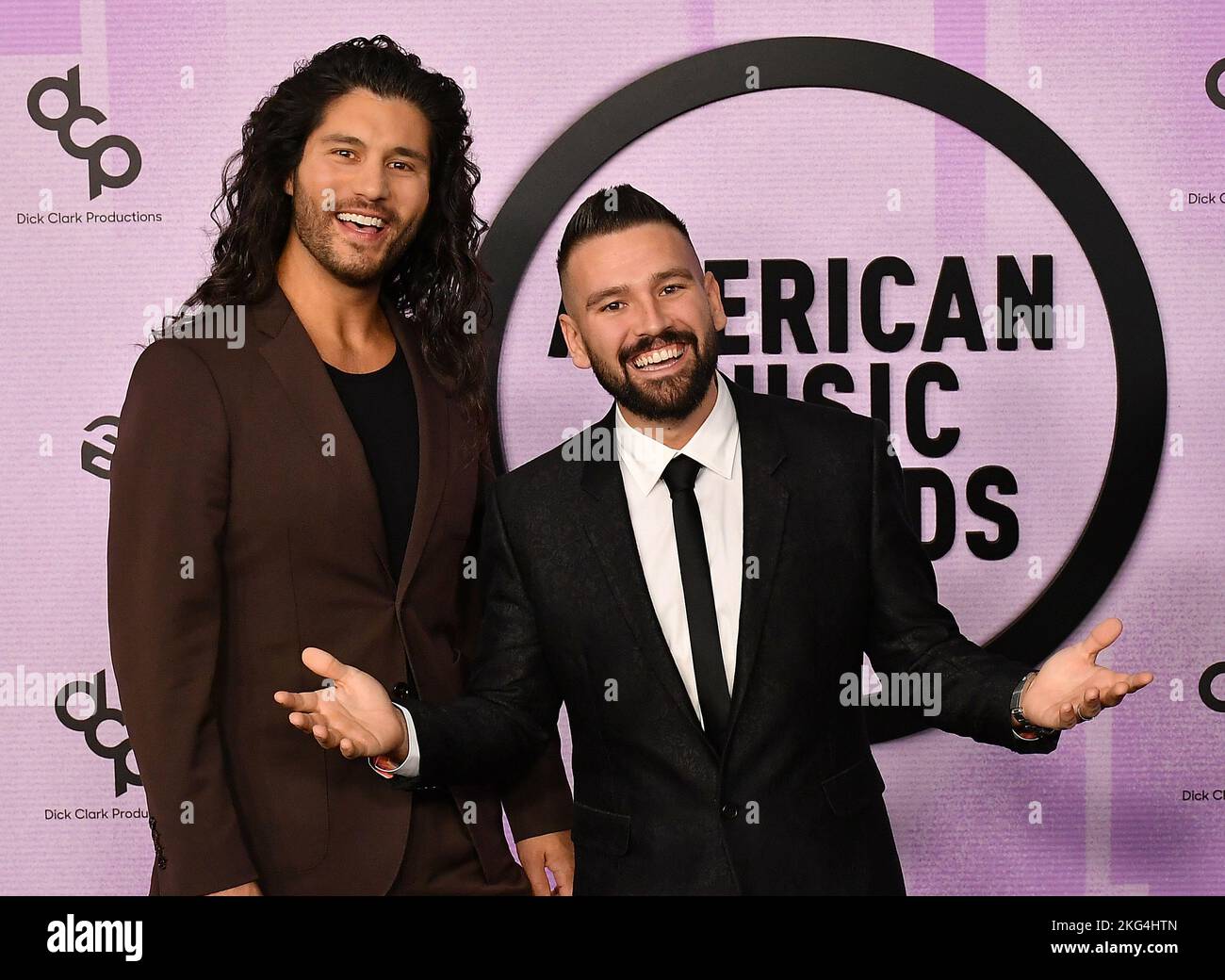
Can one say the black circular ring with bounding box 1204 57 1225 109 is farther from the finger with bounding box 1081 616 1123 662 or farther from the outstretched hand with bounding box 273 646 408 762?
the outstretched hand with bounding box 273 646 408 762

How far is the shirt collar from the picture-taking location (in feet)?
6.09

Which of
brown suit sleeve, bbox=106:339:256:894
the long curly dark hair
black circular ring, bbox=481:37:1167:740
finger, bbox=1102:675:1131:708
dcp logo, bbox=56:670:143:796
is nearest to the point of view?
finger, bbox=1102:675:1131:708

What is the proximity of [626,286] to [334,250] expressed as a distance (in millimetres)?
449

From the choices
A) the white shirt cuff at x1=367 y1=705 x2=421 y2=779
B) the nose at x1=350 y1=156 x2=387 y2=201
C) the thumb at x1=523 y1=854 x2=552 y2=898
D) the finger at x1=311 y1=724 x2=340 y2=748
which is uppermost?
the nose at x1=350 y1=156 x2=387 y2=201

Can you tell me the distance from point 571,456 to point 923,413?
98cm

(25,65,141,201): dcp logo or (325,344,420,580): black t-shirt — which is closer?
(325,344,420,580): black t-shirt

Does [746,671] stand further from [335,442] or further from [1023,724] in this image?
[335,442]

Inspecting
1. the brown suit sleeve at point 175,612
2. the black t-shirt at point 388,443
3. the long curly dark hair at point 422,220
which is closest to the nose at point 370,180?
the long curly dark hair at point 422,220

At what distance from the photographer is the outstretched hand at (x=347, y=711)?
1.65 meters

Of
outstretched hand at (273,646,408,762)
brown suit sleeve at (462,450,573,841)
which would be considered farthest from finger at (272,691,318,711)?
brown suit sleeve at (462,450,573,841)

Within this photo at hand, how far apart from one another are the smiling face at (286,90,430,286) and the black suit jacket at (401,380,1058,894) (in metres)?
0.41

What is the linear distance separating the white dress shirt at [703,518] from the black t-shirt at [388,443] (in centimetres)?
32
